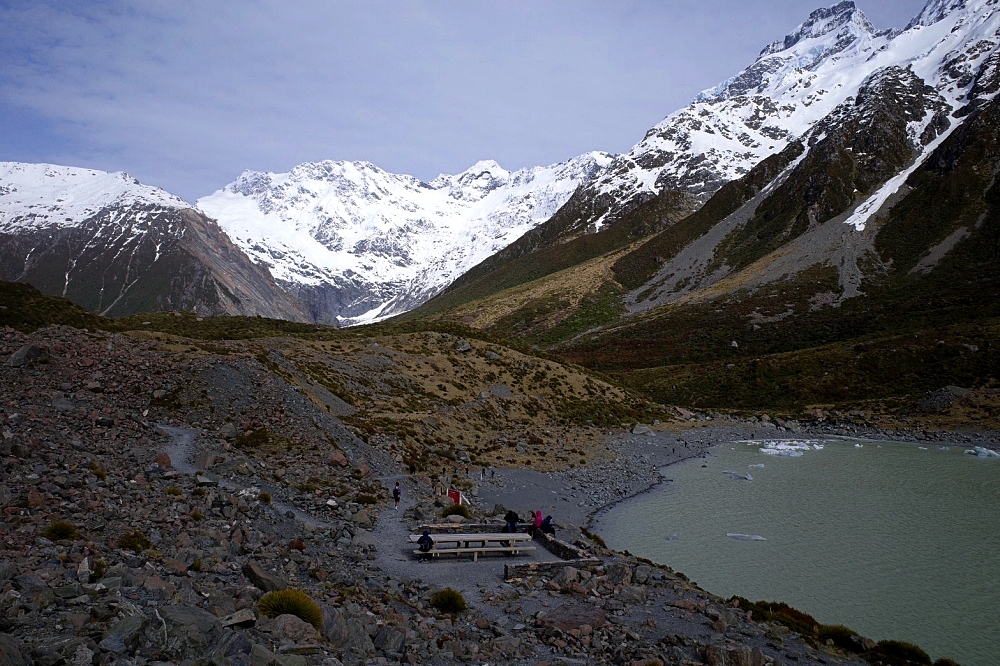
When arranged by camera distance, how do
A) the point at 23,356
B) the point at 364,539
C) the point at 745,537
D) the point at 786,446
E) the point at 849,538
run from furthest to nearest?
the point at 786,446 → the point at 745,537 → the point at 849,538 → the point at 23,356 → the point at 364,539

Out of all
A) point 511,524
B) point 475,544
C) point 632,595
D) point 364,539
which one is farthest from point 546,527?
point 364,539

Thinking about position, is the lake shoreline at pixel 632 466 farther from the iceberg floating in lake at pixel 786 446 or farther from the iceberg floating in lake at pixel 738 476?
the iceberg floating in lake at pixel 738 476

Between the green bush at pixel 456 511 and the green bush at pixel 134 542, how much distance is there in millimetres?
14712

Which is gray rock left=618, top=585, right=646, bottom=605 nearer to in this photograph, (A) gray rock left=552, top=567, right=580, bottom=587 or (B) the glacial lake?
(A) gray rock left=552, top=567, right=580, bottom=587

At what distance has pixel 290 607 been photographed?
1326 cm

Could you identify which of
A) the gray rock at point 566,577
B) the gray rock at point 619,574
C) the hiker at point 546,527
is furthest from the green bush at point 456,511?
the gray rock at point 619,574

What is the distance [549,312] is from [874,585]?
6416 inches

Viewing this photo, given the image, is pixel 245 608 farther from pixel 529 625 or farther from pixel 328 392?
pixel 328 392

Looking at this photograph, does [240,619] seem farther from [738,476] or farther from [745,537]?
[738,476]

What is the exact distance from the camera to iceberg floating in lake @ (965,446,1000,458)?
55094 millimetres

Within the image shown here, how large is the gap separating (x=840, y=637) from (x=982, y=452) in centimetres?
5029

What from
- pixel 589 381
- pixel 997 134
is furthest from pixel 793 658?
pixel 997 134

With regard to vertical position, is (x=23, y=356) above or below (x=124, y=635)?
above

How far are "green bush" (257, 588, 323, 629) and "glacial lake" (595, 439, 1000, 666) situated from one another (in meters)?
17.0
